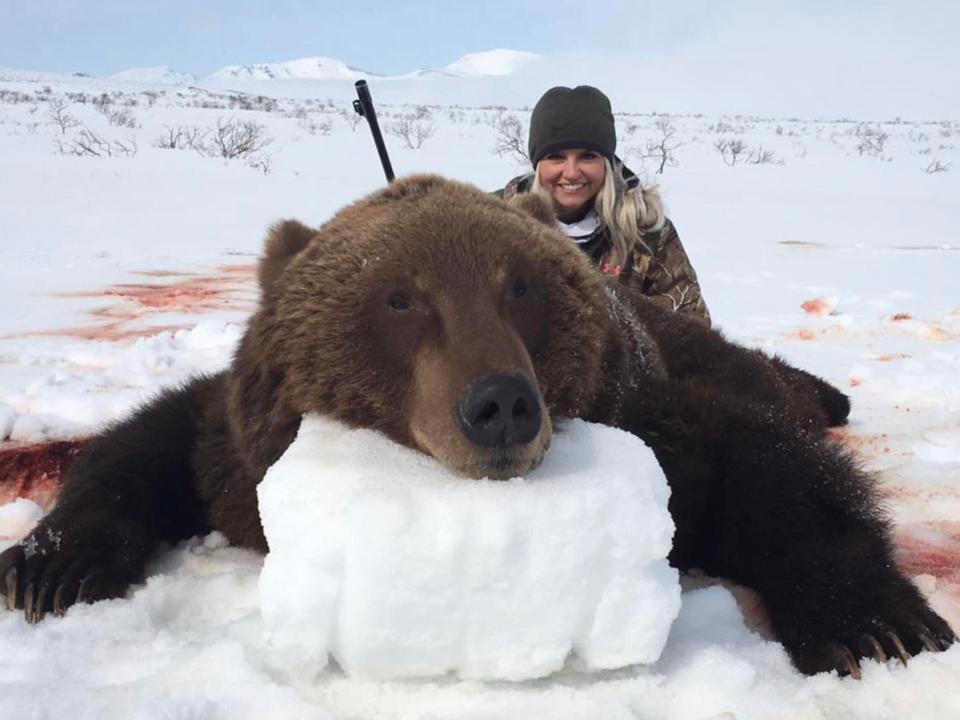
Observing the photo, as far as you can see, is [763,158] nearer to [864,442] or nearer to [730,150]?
[730,150]

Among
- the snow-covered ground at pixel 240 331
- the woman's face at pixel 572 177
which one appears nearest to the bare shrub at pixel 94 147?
the snow-covered ground at pixel 240 331

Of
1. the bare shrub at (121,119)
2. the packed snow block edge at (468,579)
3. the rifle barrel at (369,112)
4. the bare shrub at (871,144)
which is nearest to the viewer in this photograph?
the packed snow block edge at (468,579)

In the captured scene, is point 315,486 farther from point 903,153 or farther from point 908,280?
point 903,153

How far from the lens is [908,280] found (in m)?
8.71

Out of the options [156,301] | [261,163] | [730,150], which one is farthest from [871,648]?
[730,150]

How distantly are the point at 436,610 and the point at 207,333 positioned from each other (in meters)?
3.91

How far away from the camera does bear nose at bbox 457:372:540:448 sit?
1.73 metres

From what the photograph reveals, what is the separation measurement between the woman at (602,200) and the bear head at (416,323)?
2.60 m

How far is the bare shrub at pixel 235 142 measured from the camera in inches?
785

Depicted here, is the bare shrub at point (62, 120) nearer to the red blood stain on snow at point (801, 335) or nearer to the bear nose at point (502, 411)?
the red blood stain on snow at point (801, 335)

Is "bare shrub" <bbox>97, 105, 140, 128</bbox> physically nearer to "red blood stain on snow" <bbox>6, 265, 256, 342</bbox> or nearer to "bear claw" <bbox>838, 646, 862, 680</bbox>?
"red blood stain on snow" <bbox>6, 265, 256, 342</bbox>

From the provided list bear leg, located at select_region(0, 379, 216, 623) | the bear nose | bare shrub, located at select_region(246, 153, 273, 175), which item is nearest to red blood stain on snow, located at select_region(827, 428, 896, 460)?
the bear nose

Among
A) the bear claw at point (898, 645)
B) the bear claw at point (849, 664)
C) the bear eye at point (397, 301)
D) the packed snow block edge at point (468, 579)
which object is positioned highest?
the bear eye at point (397, 301)

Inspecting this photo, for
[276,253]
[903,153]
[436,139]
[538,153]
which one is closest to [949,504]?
[276,253]
